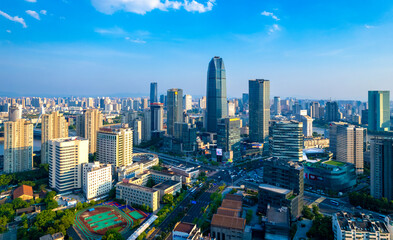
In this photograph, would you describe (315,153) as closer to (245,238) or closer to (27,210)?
(245,238)

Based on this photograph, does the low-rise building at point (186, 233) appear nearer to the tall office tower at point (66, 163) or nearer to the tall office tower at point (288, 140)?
the tall office tower at point (66, 163)

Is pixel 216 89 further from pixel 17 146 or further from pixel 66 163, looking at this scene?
pixel 17 146

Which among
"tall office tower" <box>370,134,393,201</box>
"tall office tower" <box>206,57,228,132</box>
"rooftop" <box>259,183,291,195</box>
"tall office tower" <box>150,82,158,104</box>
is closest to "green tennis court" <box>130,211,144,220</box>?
"rooftop" <box>259,183,291,195</box>

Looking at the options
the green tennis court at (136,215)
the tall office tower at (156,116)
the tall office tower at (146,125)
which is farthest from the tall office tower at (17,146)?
the tall office tower at (156,116)

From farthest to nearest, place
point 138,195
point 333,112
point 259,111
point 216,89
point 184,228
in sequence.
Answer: point 333,112, point 216,89, point 259,111, point 138,195, point 184,228

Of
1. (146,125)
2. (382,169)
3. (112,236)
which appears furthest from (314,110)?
(112,236)

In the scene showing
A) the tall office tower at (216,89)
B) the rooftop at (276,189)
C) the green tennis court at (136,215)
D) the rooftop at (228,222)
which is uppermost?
the tall office tower at (216,89)

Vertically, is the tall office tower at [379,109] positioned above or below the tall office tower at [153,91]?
below
